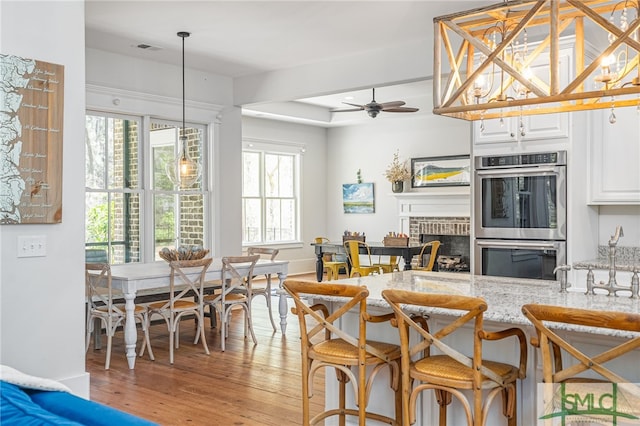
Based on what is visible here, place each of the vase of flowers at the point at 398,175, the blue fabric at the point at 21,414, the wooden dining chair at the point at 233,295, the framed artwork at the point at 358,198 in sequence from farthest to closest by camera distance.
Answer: the framed artwork at the point at 358,198 → the vase of flowers at the point at 398,175 → the wooden dining chair at the point at 233,295 → the blue fabric at the point at 21,414

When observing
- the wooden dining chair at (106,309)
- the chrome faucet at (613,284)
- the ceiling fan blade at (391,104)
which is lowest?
the wooden dining chair at (106,309)

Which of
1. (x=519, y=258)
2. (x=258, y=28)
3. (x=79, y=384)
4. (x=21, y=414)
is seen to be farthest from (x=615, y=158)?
(x=21, y=414)

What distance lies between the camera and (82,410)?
164 centimetres

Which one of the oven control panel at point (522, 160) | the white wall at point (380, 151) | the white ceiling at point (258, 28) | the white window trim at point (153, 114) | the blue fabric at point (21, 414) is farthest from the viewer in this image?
the white wall at point (380, 151)

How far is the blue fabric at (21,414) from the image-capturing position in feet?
4.57

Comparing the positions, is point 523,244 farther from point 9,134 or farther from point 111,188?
point 111,188

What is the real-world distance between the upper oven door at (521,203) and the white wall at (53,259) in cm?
315

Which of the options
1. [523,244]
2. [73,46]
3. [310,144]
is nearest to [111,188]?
[73,46]

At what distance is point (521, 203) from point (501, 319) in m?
2.64

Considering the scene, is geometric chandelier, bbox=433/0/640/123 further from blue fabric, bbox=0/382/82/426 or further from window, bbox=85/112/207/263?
window, bbox=85/112/207/263

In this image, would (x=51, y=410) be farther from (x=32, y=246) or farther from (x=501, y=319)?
(x=32, y=246)

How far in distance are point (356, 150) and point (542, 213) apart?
753 cm

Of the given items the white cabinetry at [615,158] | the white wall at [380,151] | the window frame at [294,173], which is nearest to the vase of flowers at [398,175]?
the white wall at [380,151]

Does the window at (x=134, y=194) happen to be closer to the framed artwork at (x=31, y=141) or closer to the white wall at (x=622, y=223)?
the framed artwork at (x=31, y=141)
